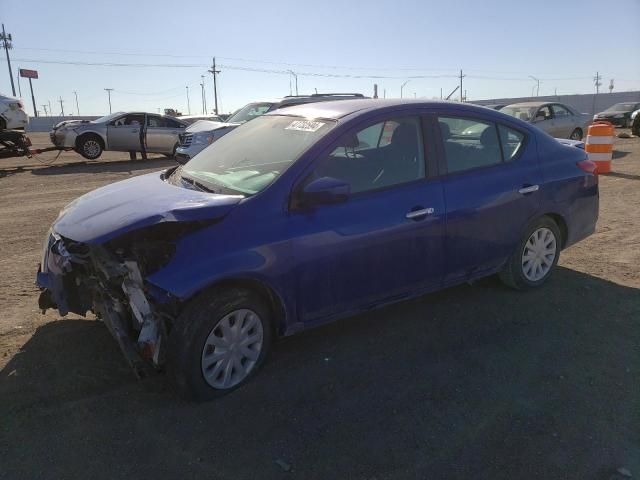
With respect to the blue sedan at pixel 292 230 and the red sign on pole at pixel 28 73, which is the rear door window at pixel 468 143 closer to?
Result: the blue sedan at pixel 292 230

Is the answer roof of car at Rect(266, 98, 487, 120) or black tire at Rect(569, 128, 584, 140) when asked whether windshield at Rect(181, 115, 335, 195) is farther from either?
black tire at Rect(569, 128, 584, 140)

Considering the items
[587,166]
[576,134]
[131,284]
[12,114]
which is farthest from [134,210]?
[576,134]

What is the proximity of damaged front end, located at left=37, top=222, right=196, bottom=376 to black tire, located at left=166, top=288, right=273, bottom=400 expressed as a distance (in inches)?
3.1

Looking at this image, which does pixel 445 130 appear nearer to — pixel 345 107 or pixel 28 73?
pixel 345 107

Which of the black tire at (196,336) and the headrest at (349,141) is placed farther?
the headrest at (349,141)

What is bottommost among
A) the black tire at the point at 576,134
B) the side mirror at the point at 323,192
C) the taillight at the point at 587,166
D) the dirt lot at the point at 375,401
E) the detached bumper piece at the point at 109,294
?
the dirt lot at the point at 375,401

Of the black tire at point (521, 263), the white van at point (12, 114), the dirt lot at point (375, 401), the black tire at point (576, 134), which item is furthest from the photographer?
the black tire at point (576, 134)

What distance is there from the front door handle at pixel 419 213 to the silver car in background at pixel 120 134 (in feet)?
48.6

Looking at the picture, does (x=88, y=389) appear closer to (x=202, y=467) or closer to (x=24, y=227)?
(x=202, y=467)

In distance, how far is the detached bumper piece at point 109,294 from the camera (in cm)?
291

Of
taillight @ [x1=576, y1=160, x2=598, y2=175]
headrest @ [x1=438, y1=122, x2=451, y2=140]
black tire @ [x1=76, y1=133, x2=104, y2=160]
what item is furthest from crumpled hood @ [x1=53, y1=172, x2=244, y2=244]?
black tire @ [x1=76, y1=133, x2=104, y2=160]

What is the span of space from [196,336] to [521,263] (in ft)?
9.72

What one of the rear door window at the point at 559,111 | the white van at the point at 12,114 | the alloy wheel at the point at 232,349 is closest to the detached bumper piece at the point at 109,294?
the alloy wheel at the point at 232,349

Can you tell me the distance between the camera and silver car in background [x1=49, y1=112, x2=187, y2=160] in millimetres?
15703
